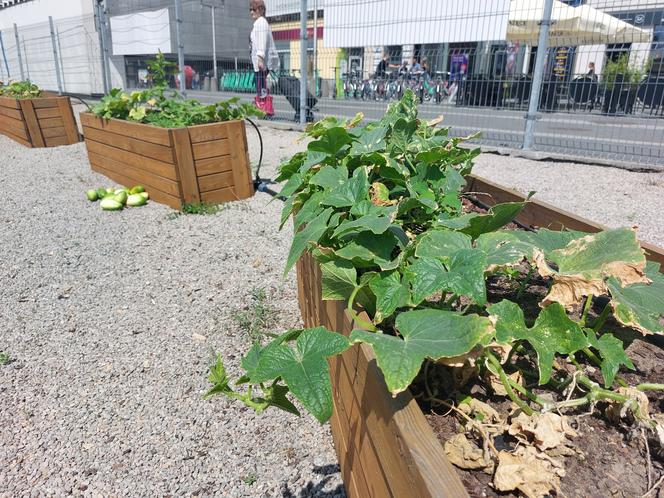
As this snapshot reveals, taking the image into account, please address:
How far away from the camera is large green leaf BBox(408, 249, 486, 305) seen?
89cm

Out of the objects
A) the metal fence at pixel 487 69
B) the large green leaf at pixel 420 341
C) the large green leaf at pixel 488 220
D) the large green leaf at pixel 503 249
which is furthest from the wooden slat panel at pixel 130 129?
the large green leaf at pixel 420 341

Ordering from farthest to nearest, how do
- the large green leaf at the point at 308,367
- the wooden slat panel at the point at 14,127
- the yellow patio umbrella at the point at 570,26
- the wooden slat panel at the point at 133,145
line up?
1. the yellow patio umbrella at the point at 570,26
2. the wooden slat panel at the point at 14,127
3. the wooden slat panel at the point at 133,145
4. the large green leaf at the point at 308,367

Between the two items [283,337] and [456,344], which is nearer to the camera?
[456,344]

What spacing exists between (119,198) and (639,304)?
4.14 m

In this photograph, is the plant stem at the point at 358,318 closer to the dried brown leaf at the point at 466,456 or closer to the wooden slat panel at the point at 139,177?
the dried brown leaf at the point at 466,456

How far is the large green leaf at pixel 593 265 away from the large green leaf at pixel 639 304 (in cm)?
3

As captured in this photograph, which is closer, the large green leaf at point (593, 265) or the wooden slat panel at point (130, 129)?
the large green leaf at point (593, 265)

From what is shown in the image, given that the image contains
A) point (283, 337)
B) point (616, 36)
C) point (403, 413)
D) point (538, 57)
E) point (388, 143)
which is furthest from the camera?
point (616, 36)

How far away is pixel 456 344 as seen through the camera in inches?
32.3

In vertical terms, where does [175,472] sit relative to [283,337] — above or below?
below

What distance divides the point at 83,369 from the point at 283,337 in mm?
1565

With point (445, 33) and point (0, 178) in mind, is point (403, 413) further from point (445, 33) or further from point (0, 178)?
point (445, 33)

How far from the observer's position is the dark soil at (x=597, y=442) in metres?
0.84

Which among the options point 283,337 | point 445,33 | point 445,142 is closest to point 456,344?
point 283,337
